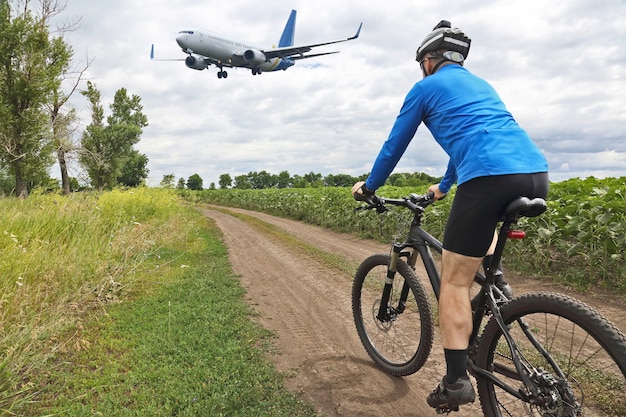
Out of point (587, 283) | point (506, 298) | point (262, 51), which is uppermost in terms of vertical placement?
point (262, 51)

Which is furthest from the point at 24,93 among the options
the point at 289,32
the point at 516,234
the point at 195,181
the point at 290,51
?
the point at 195,181

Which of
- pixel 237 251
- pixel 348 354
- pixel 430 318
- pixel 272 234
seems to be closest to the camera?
pixel 430 318

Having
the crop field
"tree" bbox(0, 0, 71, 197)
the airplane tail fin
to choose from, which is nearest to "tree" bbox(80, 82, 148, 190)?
"tree" bbox(0, 0, 71, 197)

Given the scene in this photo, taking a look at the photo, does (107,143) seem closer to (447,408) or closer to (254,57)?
(254,57)

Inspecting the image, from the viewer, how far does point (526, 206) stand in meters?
2.19

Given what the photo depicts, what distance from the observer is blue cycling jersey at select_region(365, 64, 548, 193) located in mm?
2281

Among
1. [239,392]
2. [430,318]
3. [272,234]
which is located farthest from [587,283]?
[272,234]

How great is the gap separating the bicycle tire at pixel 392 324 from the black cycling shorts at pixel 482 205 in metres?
1.04

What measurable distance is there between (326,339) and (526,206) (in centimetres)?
299

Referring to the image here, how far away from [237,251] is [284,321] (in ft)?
18.7

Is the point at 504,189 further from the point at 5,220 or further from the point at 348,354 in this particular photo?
the point at 5,220

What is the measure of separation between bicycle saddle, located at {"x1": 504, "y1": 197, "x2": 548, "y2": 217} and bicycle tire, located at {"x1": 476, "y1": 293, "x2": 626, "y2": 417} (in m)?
0.50

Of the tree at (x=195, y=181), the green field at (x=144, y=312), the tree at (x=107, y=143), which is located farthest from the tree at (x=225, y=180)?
the green field at (x=144, y=312)

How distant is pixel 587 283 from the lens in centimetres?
652
